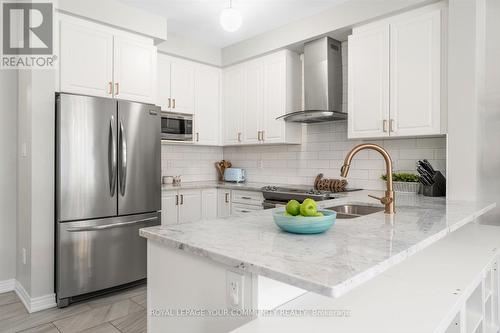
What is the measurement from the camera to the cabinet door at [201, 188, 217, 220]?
4.03 m

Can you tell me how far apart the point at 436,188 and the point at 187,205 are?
2.57 meters

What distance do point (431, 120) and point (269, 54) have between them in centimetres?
204

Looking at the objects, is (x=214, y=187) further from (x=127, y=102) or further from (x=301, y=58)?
(x=301, y=58)

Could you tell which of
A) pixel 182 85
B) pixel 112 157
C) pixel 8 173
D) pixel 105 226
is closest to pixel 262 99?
pixel 182 85

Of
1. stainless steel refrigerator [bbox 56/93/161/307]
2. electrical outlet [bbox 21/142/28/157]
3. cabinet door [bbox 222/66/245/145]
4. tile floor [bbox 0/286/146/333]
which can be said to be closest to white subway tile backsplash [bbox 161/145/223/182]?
cabinet door [bbox 222/66/245/145]

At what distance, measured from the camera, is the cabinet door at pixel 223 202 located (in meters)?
4.07

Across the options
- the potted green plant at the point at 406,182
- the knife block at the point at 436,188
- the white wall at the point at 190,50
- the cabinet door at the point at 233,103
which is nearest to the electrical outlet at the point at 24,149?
the white wall at the point at 190,50

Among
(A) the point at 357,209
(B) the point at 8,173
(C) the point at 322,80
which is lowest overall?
(A) the point at 357,209

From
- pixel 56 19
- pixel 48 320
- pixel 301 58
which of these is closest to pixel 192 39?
pixel 301 58

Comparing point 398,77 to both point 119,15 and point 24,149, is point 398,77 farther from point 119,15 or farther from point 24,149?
point 24,149

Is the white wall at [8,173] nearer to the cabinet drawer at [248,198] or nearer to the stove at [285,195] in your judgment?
the cabinet drawer at [248,198]

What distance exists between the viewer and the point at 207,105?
4426mm

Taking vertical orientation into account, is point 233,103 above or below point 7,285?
above

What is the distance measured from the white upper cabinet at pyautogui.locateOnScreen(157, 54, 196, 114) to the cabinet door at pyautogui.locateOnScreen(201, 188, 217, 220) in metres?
1.06
